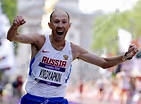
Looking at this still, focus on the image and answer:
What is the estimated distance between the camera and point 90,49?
193 feet

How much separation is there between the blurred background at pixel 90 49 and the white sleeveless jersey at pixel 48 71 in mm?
7459

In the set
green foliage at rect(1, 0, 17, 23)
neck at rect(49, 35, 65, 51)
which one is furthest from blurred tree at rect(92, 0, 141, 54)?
neck at rect(49, 35, 65, 51)

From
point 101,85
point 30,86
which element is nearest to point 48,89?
point 30,86

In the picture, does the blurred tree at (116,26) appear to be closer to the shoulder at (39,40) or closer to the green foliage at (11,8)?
the green foliage at (11,8)

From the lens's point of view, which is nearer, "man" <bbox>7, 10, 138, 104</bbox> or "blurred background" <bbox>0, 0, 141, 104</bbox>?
"man" <bbox>7, 10, 138, 104</bbox>

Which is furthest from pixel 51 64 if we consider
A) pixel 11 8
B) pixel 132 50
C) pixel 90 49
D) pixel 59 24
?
pixel 90 49

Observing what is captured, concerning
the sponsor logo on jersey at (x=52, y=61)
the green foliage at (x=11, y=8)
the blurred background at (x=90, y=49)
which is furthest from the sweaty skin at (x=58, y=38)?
the green foliage at (x=11, y=8)

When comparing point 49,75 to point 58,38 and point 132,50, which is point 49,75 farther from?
point 132,50

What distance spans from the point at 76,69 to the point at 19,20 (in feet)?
156

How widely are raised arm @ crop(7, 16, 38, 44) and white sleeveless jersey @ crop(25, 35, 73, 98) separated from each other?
0.15 m

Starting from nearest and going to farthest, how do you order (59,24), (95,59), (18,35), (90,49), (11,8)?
1. (18,35)
2. (59,24)
3. (95,59)
4. (11,8)
5. (90,49)

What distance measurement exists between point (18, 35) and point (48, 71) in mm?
513

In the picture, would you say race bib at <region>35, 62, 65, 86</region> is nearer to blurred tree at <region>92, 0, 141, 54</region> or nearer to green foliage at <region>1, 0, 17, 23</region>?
green foliage at <region>1, 0, 17, 23</region>

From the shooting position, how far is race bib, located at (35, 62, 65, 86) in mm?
5883
